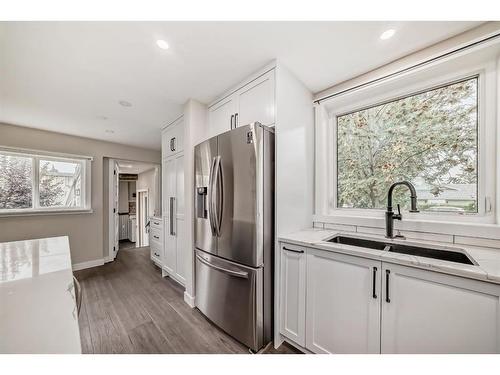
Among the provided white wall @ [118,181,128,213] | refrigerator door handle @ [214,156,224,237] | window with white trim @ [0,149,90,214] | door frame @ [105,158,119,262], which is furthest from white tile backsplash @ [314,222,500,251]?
white wall @ [118,181,128,213]

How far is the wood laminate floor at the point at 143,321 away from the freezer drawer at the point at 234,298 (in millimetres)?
148

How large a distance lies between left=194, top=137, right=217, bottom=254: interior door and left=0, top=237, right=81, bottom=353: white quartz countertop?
992 mm

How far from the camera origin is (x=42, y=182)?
3090mm

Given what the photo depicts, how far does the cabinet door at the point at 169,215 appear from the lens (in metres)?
2.78

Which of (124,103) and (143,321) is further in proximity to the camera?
(124,103)

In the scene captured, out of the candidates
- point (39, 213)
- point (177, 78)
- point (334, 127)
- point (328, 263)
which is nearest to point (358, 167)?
point (334, 127)

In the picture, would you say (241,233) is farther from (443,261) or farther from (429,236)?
(429,236)

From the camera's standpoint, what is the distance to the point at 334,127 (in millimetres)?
2070

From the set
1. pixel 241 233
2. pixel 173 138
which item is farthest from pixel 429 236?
pixel 173 138

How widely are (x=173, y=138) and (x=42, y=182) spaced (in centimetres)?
237

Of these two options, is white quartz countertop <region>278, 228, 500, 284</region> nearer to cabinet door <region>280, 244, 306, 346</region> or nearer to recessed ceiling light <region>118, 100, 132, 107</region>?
cabinet door <region>280, 244, 306, 346</region>
